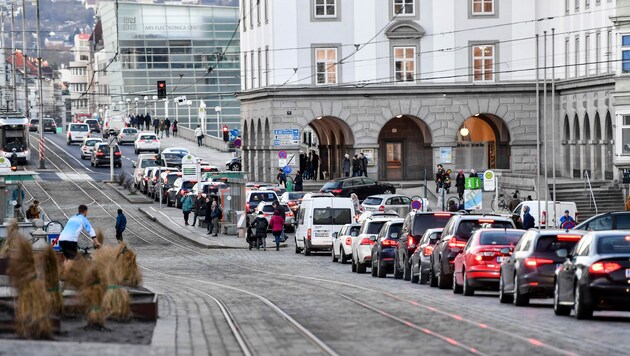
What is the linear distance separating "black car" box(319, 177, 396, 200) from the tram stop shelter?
30.1 feet

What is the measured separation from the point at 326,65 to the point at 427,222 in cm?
4814

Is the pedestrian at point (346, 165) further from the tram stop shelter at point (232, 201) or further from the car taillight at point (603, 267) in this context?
the car taillight at point (603, 267)

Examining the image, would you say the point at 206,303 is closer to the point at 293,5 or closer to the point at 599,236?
the point at 599,236

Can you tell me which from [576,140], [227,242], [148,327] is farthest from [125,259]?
[576,140]

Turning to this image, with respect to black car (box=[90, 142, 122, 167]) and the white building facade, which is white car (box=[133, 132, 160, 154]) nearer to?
black car (box=[90, 142, 122, 167])

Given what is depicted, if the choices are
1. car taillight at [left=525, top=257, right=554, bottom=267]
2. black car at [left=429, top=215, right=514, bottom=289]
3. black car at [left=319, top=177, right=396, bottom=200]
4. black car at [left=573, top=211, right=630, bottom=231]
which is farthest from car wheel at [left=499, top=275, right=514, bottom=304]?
black car at [left=319, top=177, right=396, bottom=200]

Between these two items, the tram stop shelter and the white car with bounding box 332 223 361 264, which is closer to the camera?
the white car with bounding box 332 223 361 264

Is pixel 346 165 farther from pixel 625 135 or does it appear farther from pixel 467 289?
pixel 467 289

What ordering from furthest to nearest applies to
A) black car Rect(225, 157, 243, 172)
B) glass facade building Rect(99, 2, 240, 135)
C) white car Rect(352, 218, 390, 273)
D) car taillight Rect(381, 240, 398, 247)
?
glass facade building Rect(99, 2, 240, 135) < black car Rect(225, 157, 243, 172) < white car Rect(352, 218, 390, 273) < car taillight Rect(381, 240, 398, 247)

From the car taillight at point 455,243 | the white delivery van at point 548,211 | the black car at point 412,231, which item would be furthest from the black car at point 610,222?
the white delivery van at point 548,211

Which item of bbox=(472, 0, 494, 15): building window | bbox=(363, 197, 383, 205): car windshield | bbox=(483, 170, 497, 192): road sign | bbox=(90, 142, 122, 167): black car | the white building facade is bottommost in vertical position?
bbox=(363, 197, 383, 205): car windshield

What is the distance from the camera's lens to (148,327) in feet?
74.9

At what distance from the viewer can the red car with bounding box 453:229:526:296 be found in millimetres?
30062

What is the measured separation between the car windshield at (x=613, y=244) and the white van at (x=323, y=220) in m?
29.0
